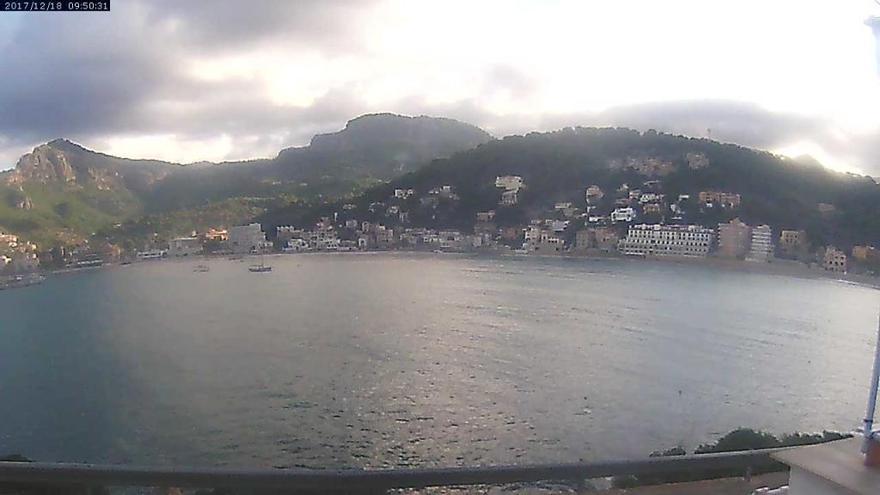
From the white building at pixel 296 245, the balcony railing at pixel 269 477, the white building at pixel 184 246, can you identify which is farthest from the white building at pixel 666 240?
the balcony railing at pixel 269 477

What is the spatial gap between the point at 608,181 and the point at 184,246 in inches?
128

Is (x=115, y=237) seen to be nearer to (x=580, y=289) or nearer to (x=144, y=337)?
(x=144, y=337)

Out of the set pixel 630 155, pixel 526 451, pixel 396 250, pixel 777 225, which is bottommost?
pixel 526 451

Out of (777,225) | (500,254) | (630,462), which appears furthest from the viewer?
(500,254)

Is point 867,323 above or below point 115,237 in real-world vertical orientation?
below

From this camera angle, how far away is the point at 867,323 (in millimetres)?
4215

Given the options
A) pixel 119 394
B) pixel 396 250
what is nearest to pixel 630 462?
pixel 396 250

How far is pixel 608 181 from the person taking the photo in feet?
16.9

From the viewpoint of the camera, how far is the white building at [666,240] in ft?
15.8

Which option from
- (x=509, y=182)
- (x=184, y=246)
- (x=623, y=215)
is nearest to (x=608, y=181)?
(x=623, y=215)

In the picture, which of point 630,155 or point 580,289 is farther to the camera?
point 580,289

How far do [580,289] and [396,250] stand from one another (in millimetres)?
2783

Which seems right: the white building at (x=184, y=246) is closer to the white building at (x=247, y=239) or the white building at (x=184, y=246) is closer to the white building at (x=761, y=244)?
the white building at (x=247, y=239)

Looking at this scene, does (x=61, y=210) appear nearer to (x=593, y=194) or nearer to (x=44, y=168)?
(x=44, y=168)
